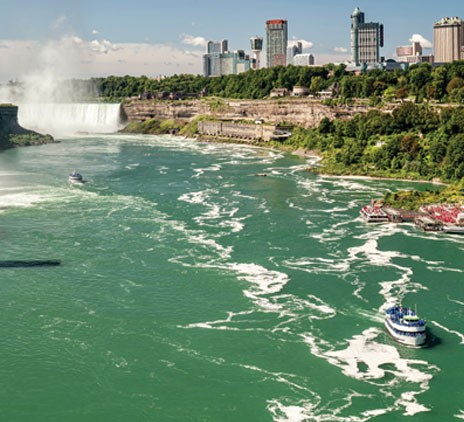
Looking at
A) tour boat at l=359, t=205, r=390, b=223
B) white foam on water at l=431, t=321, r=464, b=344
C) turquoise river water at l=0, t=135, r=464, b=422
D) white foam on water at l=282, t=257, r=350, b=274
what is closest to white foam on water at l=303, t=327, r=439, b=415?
turquoise river water at l=0, t=135, r=464, b=422

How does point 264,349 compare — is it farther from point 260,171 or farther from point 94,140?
point 94,140

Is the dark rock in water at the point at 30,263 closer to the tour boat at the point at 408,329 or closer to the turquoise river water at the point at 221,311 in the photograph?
the turquoise river water at the point at 221,311

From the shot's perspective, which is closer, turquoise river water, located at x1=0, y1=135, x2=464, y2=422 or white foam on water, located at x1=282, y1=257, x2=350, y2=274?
turquoise river water, located at x1=0, y1=135, x2=464, y2=422

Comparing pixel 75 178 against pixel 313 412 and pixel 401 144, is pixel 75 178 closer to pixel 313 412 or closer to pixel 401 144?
pixel 401 144

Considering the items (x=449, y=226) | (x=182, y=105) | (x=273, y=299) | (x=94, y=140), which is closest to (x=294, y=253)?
(x=273, y=299)

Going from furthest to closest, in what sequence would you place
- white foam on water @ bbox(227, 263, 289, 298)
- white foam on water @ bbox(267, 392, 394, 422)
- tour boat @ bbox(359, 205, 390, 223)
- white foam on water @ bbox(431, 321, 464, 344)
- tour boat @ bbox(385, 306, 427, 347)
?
tour boat @ bbox(359, 205, 390, 223)
white foam on water @ bbox(227, 263, 289, 298)
white foam on water @ bbox(431, 321, 464, 344)
tour boat @ bbox(385, 306, 427, 347)
white foam on water @ bbox(267, 392, 394, 422)

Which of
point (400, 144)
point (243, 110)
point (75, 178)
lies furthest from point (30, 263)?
point (243, 110)

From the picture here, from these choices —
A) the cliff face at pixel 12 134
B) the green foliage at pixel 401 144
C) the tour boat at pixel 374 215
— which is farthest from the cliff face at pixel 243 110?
the tour boat at pixel 374 215

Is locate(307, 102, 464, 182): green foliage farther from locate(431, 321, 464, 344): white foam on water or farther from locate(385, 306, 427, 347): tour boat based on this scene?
locate(385, 306, 427, 347): tour boat
